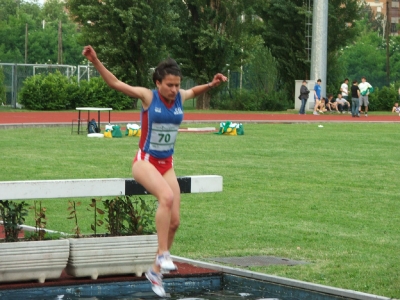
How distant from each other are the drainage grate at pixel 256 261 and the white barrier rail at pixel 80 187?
1.44 meters

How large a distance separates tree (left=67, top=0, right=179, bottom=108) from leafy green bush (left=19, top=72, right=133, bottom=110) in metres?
2.89

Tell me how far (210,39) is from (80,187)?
158 feet

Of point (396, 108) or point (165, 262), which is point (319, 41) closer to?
point (396, 108)

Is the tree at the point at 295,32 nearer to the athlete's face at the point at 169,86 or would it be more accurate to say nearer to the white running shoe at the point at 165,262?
the athlete's face at the point at 169,86

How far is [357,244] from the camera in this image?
1230cm

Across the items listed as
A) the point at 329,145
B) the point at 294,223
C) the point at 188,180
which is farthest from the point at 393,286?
the point at 329,145

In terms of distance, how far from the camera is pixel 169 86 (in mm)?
8852

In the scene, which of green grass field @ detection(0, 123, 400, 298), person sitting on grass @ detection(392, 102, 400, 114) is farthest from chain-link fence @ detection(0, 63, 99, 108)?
green grass field @ detection(0, 123, 400, 298)

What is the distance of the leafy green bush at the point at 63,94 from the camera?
50312 mm

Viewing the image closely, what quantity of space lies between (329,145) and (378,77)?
91347 millimetres

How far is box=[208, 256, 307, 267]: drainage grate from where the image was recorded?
429 inches

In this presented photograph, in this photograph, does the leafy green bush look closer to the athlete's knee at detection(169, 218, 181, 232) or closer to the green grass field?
the green grass field

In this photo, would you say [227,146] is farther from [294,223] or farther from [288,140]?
[294,223]

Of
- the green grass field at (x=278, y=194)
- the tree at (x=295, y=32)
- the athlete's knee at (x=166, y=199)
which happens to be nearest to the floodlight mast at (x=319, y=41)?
the tree at (x=295, y=32)
